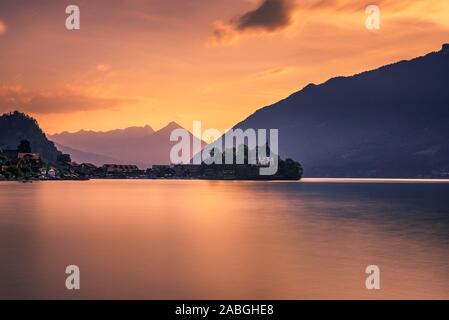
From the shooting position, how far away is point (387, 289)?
33.4 metres

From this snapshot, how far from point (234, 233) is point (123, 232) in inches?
575

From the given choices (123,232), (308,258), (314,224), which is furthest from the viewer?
(314,224)

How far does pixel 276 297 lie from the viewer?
3167cm

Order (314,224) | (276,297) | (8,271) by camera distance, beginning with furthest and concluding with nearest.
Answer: (314,224)
(8,271)
(276,297)

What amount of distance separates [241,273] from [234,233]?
93.3 ft

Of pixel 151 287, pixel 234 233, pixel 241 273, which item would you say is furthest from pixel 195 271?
pixel 234 233

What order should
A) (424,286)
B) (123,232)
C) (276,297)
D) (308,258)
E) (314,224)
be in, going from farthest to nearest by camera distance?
(314,224)
(123,232)
(308,258)
(424,286)
(276,297)

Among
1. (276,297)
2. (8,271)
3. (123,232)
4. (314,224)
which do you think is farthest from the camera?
(314,224)

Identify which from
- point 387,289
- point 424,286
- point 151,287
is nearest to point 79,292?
point 151,287

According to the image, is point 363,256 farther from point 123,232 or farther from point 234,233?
point 123,232

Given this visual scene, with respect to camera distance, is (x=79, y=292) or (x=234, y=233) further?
(x=234, y=233)
